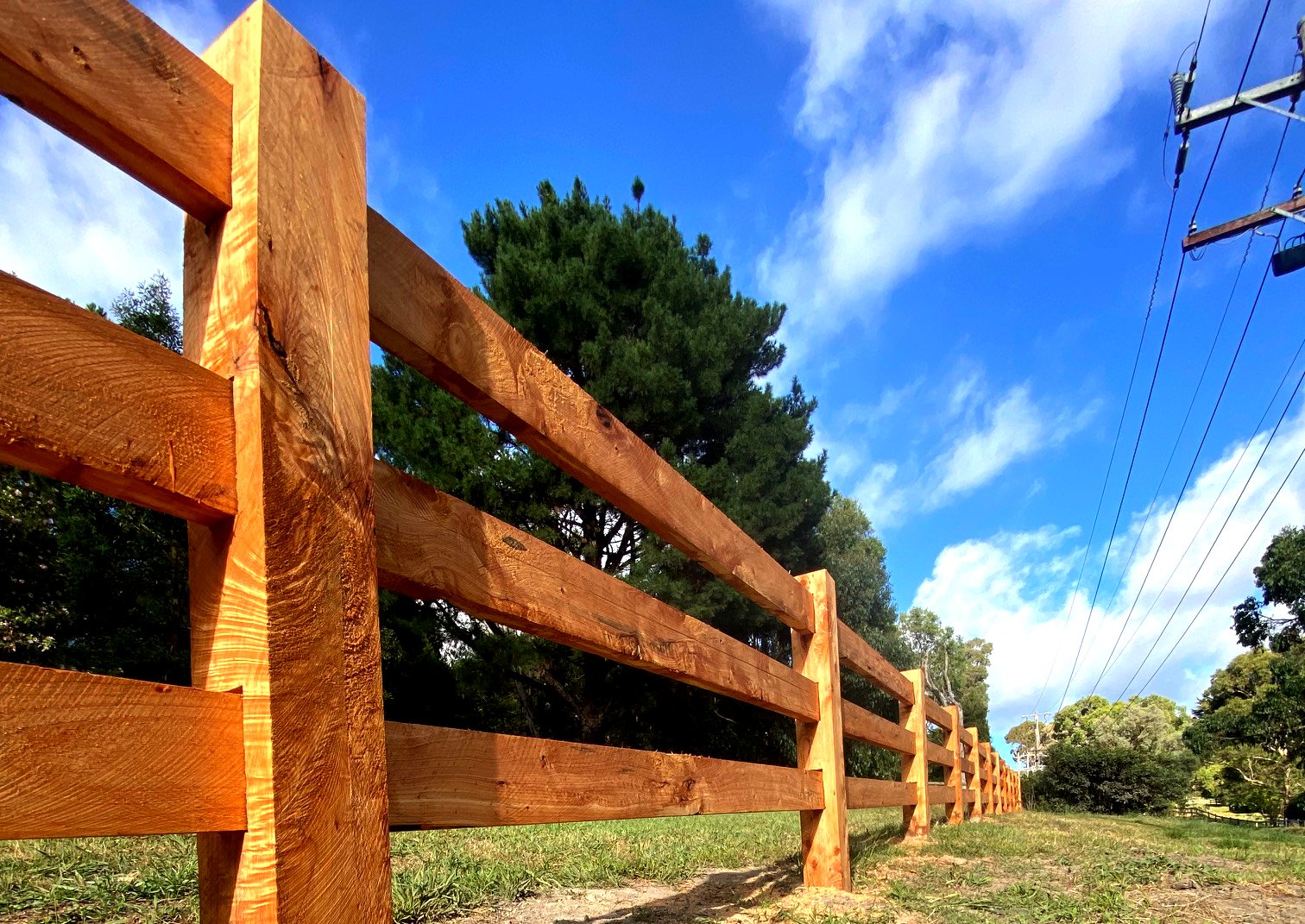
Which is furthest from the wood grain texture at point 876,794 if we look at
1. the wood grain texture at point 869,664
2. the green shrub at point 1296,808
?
the green shrub at point 1296,808

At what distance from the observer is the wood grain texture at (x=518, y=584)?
1430mm

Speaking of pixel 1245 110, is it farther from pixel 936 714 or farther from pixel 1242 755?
pixel 1242 755

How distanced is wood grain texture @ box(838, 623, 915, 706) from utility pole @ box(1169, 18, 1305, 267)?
31.0 feet

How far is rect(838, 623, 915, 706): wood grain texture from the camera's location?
4500 millimetres

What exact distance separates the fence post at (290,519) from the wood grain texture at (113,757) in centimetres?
4

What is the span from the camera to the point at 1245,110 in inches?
483

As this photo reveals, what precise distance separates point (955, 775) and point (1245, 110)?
1047 centimetres

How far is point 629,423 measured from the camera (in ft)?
50.4

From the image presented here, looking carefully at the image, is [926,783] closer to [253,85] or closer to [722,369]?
[253,85]

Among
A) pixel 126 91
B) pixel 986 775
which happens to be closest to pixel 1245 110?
pixel 986 775

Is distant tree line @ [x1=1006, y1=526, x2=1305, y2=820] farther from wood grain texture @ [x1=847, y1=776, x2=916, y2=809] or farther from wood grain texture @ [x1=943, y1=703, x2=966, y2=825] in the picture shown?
wood grain texture @ [x1=847, y1=776, x2=916, y2=809]

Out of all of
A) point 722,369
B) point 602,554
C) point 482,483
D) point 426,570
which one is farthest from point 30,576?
point 426,570

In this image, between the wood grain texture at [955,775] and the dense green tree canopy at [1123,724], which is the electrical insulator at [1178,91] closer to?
the wood grain texture at [955,775]

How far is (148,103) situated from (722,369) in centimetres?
1586
